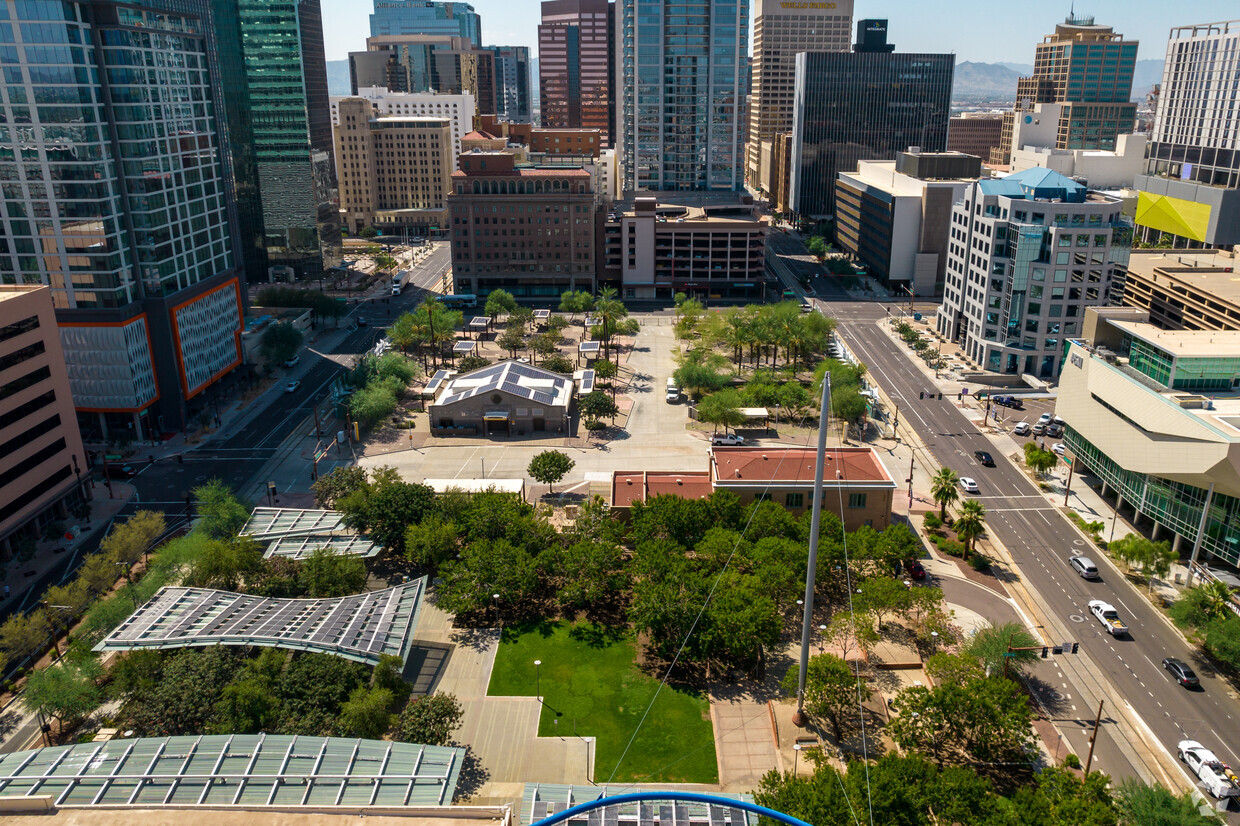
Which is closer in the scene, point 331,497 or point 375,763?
point 375,763

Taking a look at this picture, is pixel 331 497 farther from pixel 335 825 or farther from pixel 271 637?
pixel 335 825

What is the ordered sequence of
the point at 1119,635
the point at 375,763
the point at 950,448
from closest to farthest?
1. the point at 375,763
2. the point at 1119,635
3. the point at 950,448

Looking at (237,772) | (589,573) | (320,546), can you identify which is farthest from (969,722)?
(320,546)

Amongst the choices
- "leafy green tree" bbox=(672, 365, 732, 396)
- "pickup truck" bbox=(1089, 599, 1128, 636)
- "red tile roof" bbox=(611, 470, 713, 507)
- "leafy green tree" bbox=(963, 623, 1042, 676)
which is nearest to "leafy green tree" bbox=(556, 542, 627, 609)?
"red tile roof" bbox=(611, 470, 713, 507)

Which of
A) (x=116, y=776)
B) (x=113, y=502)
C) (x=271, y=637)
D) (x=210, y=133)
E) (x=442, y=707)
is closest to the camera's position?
(x=116, y=776)

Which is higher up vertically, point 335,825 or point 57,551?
point 335,825

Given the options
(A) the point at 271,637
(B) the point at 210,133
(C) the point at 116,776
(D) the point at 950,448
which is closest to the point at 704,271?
(D) the point at 950,448

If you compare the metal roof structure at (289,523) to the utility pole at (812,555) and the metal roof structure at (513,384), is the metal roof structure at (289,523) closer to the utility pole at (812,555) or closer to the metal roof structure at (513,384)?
the metal roof structure at (513,384)

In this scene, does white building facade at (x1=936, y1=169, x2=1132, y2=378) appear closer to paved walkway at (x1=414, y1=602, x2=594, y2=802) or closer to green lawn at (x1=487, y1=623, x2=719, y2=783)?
green lawn at (x1=487, y1=623, x2=719, y2=783)

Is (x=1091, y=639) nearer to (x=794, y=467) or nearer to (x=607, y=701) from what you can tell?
(x=794, y=467)
